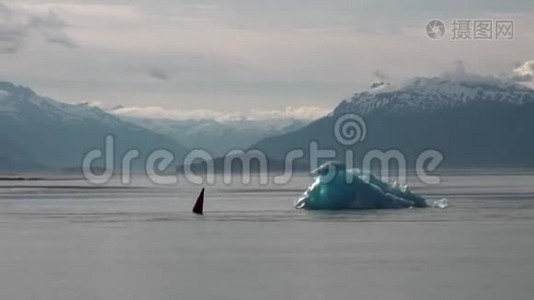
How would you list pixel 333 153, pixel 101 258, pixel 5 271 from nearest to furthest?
1. pixel 5 271
2. pixel 101 258
3. pixel 333 153

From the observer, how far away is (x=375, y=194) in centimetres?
4541

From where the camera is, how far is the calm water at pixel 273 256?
22234mm

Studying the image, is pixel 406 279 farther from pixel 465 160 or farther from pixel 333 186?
pixel 465 160

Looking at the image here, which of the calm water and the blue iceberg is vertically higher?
the blue iceberg

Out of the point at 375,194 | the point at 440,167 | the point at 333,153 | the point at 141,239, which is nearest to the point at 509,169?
the point at 440,167

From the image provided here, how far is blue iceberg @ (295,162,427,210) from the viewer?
44031mm

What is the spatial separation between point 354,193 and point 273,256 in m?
17.6

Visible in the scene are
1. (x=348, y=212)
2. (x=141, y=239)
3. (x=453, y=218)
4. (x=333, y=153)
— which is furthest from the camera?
(x=333, y=153)

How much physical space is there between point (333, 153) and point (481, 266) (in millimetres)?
147962

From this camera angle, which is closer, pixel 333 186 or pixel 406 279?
pixel 406 279

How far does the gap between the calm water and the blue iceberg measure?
1243 mm

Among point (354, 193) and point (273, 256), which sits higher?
point (354, 193)

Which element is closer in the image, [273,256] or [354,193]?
[273,256]

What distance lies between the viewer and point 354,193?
45469mm
